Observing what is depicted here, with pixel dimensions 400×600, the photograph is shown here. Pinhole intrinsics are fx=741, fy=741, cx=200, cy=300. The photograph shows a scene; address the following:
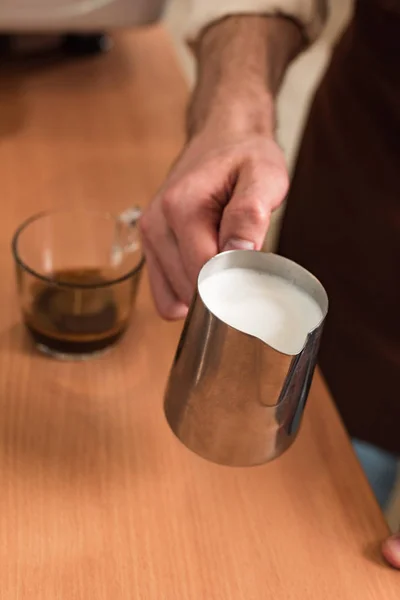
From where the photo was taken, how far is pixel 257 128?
0.57 m

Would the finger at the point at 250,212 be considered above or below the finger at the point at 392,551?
above

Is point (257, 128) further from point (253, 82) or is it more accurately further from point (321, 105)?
point (321, 105)

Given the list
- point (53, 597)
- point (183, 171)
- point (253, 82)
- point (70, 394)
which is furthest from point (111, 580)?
point (253, 82)

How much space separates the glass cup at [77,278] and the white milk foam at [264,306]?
137mm

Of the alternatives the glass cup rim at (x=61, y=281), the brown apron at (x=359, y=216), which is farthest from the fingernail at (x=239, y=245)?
the brown apron at (x=359, y=216)

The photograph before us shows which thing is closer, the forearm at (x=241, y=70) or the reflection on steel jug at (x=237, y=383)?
the reflection on steel jug at (x=237, y=383)

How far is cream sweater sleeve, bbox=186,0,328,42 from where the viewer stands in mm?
703

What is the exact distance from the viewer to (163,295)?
52cm

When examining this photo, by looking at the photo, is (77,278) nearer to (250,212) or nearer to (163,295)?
(163,295)

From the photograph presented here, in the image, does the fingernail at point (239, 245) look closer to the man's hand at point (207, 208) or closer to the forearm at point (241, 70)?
the man's hand at point (207, 208)

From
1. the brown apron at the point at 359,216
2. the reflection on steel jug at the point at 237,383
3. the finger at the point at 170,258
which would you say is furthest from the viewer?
the brown apron at the point at 359,216

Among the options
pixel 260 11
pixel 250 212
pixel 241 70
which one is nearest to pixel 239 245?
pixel 250 212

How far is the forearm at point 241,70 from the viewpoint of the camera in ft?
1.89

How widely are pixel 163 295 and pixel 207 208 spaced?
0.08 m
